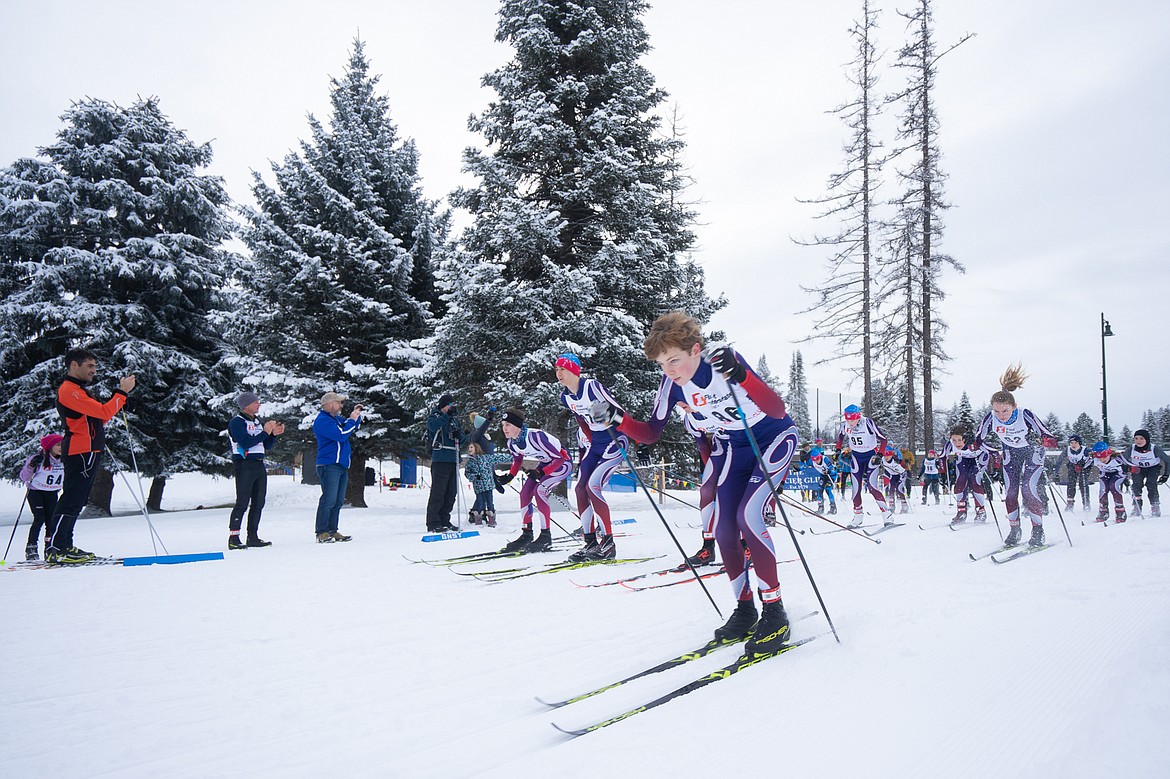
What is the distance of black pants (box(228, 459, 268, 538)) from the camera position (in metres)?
7.43

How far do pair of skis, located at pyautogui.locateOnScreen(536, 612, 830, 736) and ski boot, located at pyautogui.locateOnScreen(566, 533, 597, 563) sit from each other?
10.2 ft

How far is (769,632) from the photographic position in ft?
10.6

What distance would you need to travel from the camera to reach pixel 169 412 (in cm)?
1412

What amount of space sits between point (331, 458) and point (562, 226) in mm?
6458

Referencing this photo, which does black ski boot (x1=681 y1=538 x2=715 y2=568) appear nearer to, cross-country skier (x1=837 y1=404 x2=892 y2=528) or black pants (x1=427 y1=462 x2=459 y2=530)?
cross-country skier (x1=837 y1=404 x2=892 y2=528)

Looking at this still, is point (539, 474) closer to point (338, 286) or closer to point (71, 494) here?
point (71, 494)

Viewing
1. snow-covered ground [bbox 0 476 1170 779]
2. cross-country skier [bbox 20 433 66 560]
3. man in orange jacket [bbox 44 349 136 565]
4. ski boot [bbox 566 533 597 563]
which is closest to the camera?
snow-covered ground [bbox 0 476 1170 779]

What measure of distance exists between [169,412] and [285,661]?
13.5 metres

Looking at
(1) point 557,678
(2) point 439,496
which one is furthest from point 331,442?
(1) point 557,678

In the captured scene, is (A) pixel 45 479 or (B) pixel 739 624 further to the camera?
(A) pixel 45 479

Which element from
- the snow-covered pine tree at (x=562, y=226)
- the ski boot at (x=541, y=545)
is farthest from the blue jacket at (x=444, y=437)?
the ski boot at (x=541, y=545)

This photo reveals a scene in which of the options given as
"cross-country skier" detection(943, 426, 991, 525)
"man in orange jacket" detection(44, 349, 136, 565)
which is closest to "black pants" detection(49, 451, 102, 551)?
"man in orange jacket" detection(44, 349, 136, 565)

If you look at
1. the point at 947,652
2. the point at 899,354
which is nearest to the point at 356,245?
the point at 947,652

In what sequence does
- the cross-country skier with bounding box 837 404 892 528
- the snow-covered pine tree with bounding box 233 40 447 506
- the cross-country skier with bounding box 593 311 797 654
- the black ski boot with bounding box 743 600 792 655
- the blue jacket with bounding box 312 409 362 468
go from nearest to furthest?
1. the black ski boot with bounding box 743 600 792 655
2. the cross-country skier with bounding box 593 311 797 654
3. the blue jacket with bounding box 312 409 362 468
4. the cross-country skier with bounding box 837 404 892 528
5. the snow-covered pine tree with bounding box 233 40 447 506
